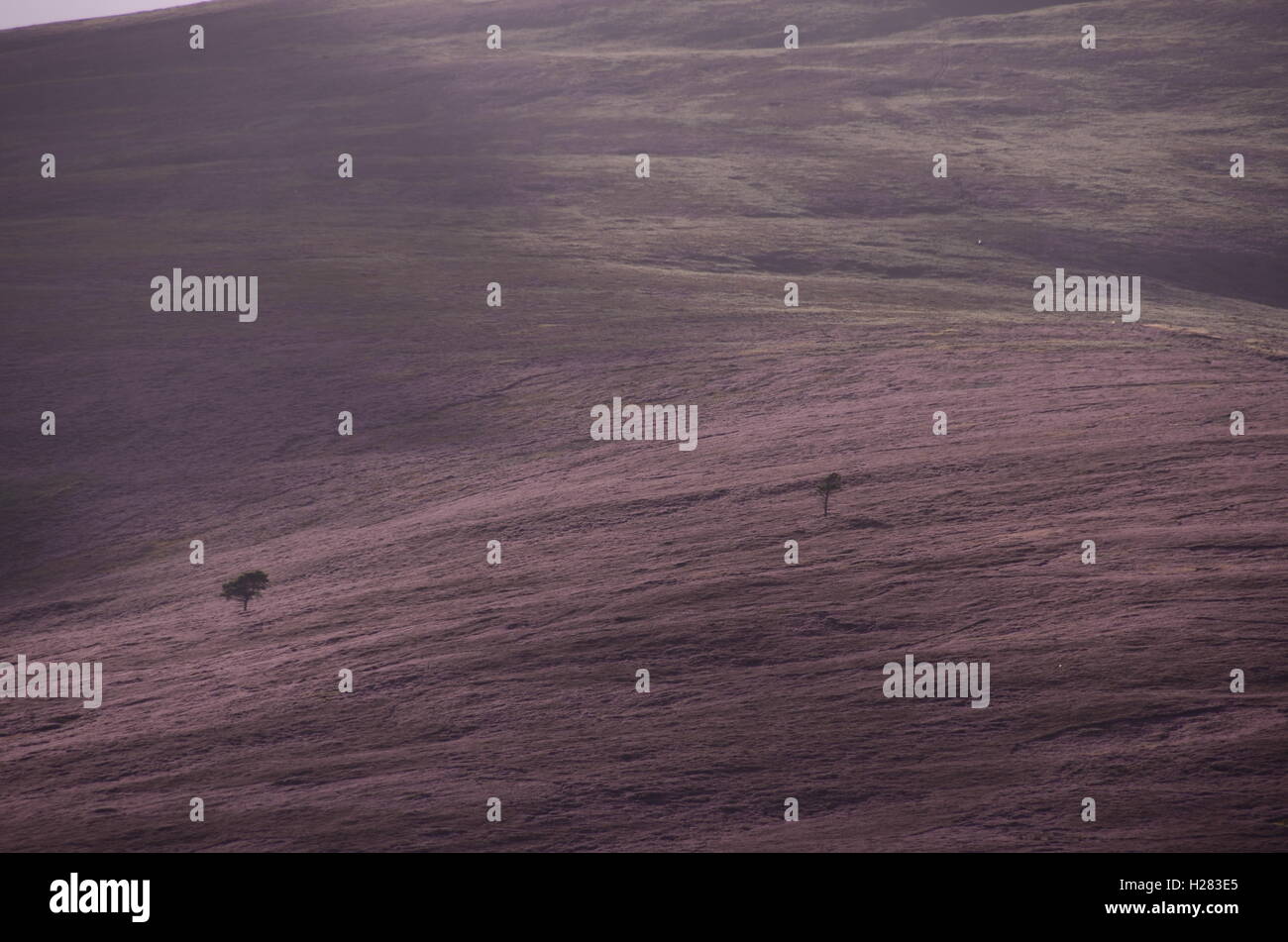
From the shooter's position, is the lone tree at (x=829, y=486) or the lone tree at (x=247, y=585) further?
the lone tree at (x=247, y=585)

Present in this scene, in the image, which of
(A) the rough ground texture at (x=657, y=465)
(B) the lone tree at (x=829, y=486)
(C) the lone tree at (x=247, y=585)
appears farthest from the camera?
(C) the lone tree at (x=247, y=585)

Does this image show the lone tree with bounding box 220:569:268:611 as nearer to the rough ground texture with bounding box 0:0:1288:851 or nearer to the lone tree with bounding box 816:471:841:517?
the rough ground texture with bounding box 0:0:1288:851

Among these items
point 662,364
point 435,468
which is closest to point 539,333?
point 662,364

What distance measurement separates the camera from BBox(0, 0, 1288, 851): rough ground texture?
17000 mm

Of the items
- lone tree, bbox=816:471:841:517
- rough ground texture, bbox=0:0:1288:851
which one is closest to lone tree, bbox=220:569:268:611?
rough ground texture, bbox=0:0:1288:851

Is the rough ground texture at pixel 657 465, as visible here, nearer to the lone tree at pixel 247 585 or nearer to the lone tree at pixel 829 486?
the lone tree at pixel 829 486

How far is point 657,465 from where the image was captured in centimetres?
3009

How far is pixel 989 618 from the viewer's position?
20.3m

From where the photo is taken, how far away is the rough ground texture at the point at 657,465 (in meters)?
17.0

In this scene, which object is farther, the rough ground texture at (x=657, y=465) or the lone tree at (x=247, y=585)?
the lone tree at (x=247, y=585)

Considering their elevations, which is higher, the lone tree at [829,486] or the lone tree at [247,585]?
the lone tree at [829,486]

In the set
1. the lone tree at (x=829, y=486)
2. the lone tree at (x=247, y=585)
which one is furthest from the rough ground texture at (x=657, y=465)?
the lone tree at (x=247, y=585)

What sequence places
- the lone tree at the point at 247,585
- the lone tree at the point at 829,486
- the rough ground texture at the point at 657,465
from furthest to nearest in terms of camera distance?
the lone tree at the point at 247,585 → the lone tree at the point at 829,486 → the rough ground texture at the point at 657,465
